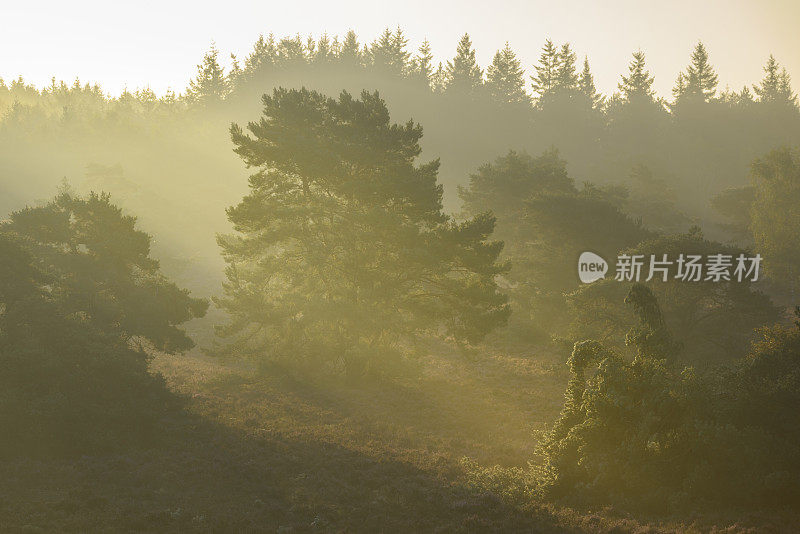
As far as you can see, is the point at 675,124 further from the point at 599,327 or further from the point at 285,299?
the point at 285,299

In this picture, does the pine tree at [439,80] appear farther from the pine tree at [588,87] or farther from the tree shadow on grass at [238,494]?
the tree shadow on grass at [238,494]

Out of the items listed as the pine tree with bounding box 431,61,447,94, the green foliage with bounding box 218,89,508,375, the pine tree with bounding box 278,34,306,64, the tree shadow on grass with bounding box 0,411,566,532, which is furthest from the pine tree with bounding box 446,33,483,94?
the tree shadow on grass with bounding box 0,411,566,532

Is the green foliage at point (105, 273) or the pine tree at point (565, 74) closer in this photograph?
the green foliage at point (105, 273)

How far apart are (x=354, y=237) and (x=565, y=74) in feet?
328

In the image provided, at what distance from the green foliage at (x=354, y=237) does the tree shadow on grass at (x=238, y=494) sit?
1041 cm

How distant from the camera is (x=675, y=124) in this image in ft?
348

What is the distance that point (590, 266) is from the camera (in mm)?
35844

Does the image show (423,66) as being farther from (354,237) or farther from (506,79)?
(354,237)

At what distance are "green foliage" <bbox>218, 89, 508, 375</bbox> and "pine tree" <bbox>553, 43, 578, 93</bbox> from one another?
94.4 metres

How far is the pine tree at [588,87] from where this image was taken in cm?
11706

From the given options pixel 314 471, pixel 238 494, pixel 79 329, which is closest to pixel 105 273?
pixel 79 329

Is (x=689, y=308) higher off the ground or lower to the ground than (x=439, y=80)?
lower

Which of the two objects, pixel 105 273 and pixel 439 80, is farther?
pixel 439 80

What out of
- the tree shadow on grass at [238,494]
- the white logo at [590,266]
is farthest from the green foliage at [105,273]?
the white logo at [590,266]
